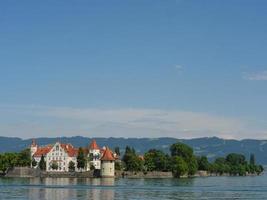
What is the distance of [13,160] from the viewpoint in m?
163

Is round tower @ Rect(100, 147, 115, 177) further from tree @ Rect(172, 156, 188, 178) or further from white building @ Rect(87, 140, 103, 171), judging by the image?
white building @ Rect(87, 140, 103, 171)

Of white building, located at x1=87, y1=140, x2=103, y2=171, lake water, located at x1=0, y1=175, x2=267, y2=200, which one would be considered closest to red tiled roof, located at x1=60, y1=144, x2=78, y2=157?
white building, located at x1=87, y1=140, x2=103, y2=171

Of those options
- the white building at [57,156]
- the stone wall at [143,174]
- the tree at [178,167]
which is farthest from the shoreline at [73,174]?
the white building at [57,156]

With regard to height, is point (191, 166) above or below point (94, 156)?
below

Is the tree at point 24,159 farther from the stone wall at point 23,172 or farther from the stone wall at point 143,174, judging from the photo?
the stone wall at point 143,174

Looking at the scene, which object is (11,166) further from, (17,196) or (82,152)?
(17,196)

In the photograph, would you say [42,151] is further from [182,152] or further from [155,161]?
[182,152]

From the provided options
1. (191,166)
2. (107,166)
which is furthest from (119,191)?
(191,166)

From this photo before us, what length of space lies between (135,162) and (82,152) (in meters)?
14.9

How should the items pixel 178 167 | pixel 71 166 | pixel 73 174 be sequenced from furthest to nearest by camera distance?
pixel 71 166, pixel 178 167, pixel 73 174

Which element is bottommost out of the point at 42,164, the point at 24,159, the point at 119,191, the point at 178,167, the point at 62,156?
the point at 119,191

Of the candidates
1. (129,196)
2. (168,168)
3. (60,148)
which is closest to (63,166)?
(60,148)

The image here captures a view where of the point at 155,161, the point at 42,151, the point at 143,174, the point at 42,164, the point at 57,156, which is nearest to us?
the point at 143,174

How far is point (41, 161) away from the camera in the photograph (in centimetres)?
17100
